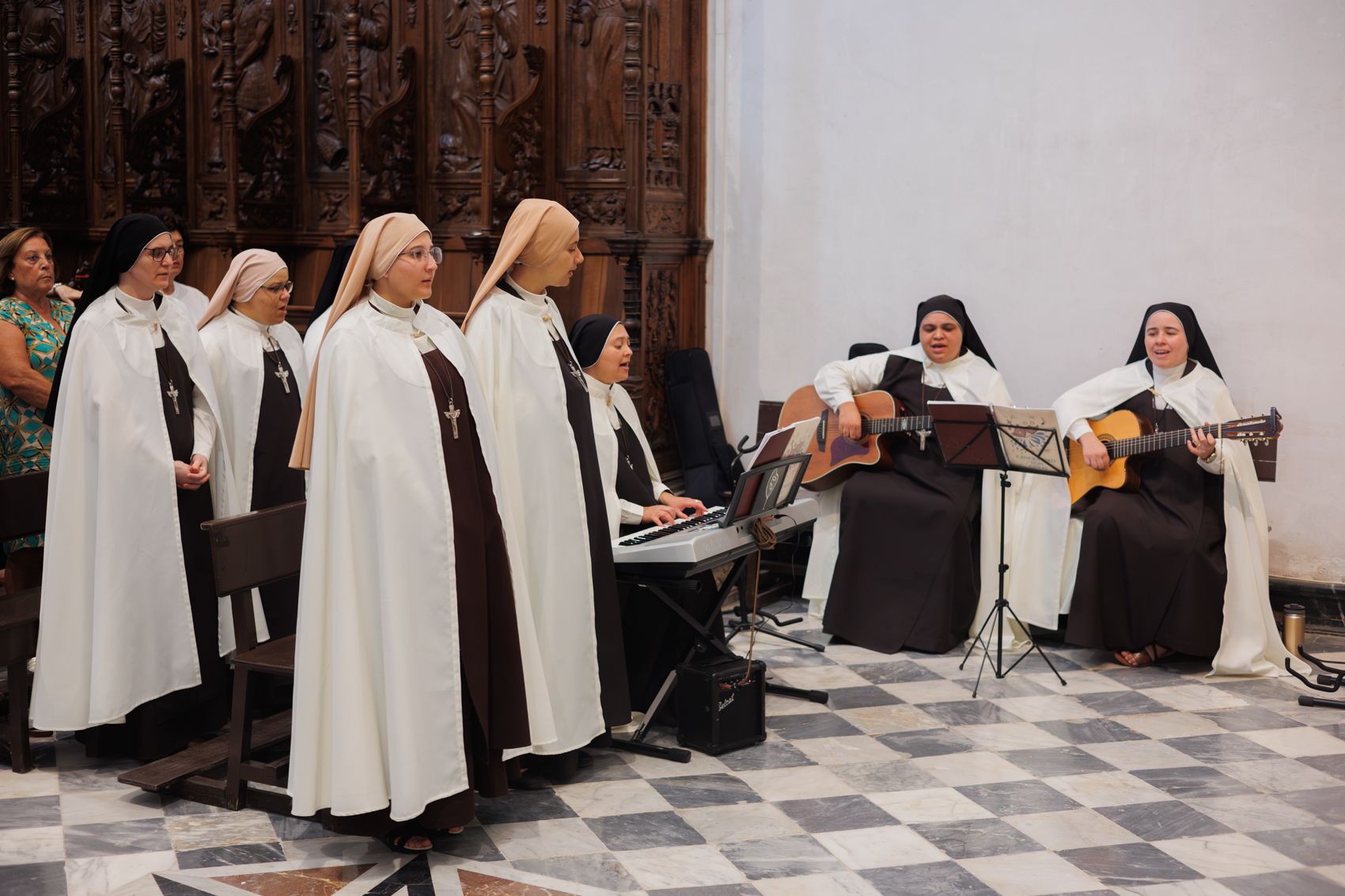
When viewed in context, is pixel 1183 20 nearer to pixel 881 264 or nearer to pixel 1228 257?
pixel 1228 257

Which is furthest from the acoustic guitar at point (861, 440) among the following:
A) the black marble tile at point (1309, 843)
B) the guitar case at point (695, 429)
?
the black marble tile at point (1309, 843)

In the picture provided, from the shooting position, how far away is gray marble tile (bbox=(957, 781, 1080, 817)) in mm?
4863

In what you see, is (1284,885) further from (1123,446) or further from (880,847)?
(1123,446)

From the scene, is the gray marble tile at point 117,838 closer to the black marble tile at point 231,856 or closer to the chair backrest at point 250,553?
the black marble tile at point 231,856

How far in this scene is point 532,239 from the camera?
495cm

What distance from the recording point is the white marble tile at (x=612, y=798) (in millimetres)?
4840

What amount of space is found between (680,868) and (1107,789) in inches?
68.8

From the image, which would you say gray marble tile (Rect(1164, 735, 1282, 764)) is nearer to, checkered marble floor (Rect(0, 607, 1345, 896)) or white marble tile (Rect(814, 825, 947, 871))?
checkered marble floor (Rect(0, 607, 1345, 896))

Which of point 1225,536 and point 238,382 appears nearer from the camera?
point 238,382

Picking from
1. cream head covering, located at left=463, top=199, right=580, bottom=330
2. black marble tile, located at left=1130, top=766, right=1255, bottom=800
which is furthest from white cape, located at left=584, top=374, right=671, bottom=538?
black marble tile, located at left=1130, top=766, right=1255, bottom=800

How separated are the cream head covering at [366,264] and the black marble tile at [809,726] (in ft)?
8.12

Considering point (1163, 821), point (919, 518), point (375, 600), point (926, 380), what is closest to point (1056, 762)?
point (1163, 821)

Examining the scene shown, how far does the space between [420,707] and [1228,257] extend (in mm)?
5282

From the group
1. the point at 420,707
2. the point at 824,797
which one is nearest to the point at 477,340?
the point at 420,707
